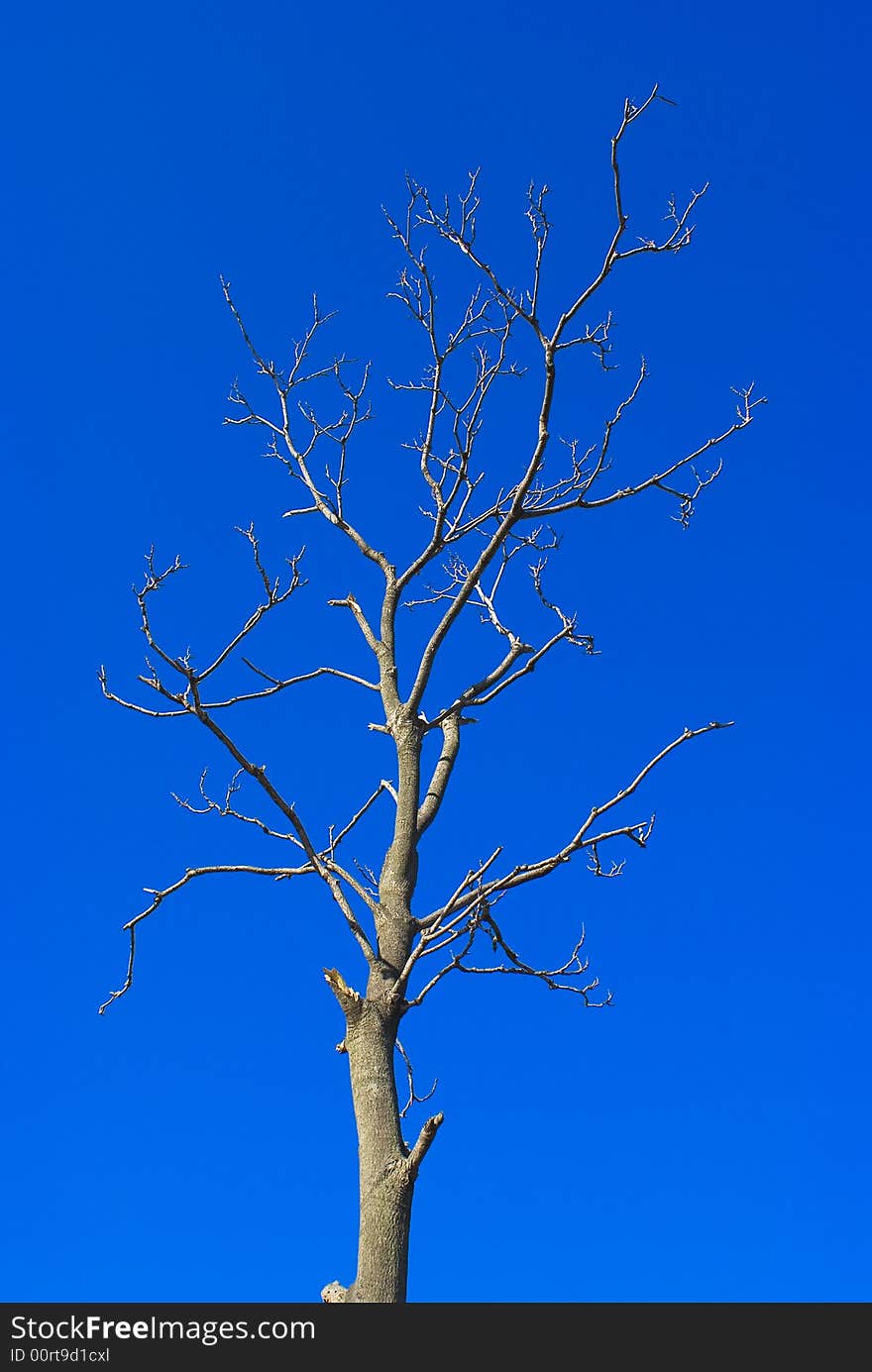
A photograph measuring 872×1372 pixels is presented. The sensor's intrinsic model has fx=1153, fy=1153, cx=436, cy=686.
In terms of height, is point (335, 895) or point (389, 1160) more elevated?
point (335, 895)

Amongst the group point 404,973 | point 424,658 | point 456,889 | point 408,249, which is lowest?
point 404,973

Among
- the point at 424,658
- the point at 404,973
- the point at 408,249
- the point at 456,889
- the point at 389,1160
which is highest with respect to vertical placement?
the point at 408,249

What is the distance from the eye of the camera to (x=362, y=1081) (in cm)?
354

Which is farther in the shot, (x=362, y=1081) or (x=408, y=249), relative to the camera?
(x=408, y=249)
